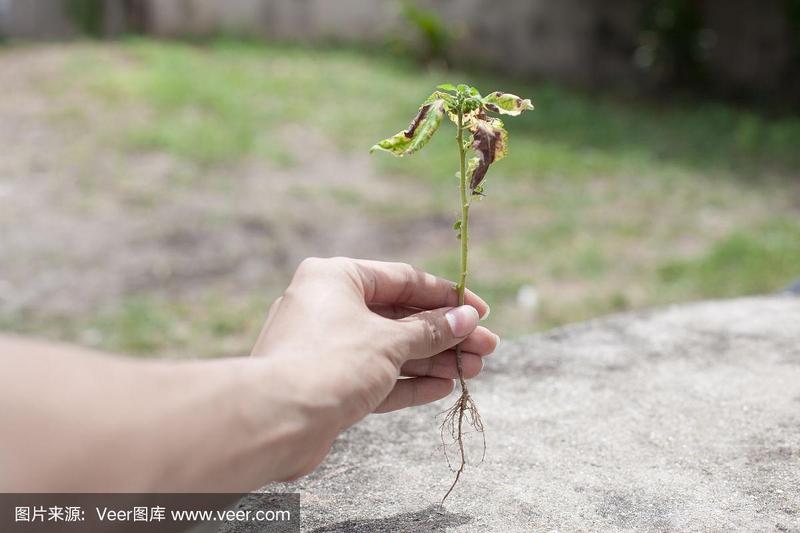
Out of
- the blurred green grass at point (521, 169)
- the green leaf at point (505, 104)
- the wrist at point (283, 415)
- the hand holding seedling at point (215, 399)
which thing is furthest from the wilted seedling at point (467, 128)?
the blurred green grass at point (521, 169)

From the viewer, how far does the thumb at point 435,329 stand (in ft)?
4.61

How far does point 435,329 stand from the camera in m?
1.46

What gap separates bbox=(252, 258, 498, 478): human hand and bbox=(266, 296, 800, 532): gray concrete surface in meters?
0.26

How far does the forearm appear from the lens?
0.98m

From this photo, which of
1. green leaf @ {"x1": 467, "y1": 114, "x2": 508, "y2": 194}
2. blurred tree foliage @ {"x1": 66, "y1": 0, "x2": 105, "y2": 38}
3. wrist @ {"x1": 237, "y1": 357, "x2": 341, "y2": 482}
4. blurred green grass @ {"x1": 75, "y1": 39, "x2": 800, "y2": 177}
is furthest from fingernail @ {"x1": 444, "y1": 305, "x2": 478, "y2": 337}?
blurred tree foliage @ {"x1": 66, "y1": 0, "x2": 105, "y2": 38}

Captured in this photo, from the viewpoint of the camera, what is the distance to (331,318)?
1309 millimetres

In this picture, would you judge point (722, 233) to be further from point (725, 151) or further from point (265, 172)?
point (265, 172)

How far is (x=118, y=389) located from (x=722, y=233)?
457 cm

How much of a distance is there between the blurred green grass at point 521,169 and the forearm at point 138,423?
2.73 meters

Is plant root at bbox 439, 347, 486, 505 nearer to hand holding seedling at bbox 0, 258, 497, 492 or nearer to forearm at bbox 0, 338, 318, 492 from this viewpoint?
hand holding seedling at bbox 0, 258, 497, 492

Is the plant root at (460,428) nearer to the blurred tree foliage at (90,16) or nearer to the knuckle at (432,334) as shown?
the knuckle at (432,334)

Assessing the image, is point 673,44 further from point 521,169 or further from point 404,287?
point 404,287

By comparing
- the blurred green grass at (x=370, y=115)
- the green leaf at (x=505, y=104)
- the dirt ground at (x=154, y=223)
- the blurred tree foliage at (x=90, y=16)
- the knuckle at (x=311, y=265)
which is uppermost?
the green leaf at (x=505, y=104)

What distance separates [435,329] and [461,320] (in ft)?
0.17
